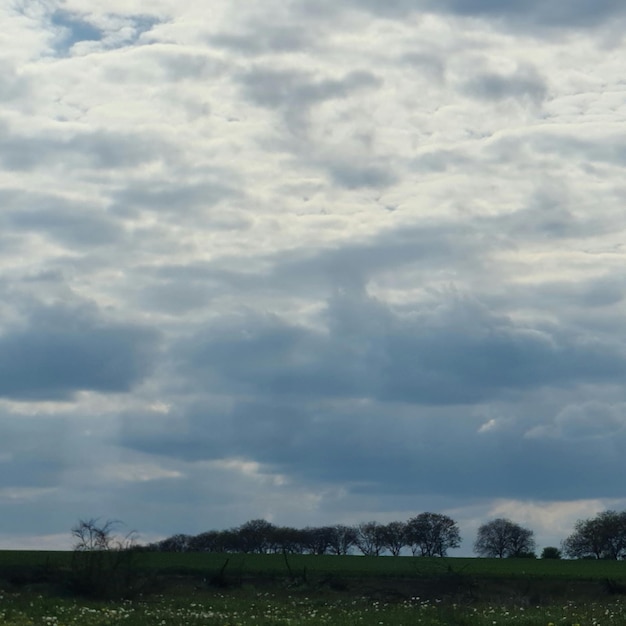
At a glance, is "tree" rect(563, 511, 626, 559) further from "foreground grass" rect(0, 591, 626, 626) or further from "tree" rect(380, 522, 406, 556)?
"foreground grass" rect(0, 591, 626, 626)

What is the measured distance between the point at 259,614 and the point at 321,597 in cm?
1516

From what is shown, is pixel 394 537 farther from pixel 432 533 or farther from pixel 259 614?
pixel 259 614

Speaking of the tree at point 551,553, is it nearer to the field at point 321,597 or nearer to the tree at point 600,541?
the tree at point 600,541

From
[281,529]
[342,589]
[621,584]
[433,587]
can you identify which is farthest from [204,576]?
[281,529]

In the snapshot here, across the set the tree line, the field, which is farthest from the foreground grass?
the tree line

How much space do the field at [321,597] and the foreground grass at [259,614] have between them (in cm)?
4

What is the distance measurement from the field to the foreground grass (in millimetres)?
40

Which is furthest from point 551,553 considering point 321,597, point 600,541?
point 321,597

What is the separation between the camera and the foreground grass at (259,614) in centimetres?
3425

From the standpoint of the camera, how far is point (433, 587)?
61781mm

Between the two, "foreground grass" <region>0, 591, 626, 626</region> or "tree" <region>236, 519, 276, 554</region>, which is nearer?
"foreground grass" <region>0, 591, 626, 626</region>

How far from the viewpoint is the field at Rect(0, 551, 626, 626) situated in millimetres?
36062

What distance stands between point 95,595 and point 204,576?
15.6 metres

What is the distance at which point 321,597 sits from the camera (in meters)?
53.1
